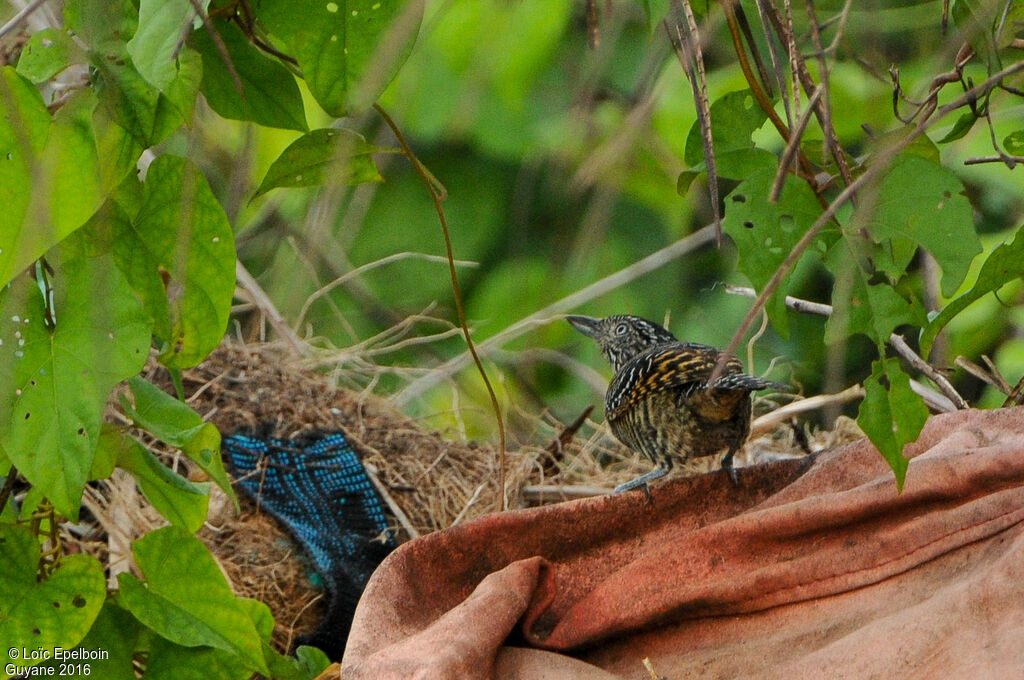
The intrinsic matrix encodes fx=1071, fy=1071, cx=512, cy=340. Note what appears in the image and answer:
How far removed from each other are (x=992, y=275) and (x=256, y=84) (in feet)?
3.48

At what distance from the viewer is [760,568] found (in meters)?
1.73

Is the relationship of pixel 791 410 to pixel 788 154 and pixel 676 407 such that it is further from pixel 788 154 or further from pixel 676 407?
pixel 788 154

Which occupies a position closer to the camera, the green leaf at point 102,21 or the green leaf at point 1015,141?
the green leaf at point 102,21

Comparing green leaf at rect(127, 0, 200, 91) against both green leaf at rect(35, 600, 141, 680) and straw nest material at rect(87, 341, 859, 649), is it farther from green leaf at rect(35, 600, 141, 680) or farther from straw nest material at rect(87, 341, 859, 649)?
straw nest material at rect(87, 341, 859, 649)

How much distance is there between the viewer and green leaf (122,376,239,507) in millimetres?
1717

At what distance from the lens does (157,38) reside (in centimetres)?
111

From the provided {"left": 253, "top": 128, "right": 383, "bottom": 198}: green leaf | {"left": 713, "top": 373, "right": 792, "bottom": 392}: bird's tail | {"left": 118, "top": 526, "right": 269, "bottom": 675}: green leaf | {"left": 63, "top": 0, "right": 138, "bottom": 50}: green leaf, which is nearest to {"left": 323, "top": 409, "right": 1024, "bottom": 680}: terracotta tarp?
{"left": 713, "top": 373, "right": 792, "bottom": 392}: bird's tail

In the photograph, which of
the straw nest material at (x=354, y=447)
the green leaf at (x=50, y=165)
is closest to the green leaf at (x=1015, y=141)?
the green leaf at (x=50, y=165)

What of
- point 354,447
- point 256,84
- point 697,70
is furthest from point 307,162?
point 354,447

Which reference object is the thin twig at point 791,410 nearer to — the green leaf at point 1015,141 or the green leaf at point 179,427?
the green leaf at point 1015,141

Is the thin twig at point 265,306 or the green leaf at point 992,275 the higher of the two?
the green leaf at point 992,275

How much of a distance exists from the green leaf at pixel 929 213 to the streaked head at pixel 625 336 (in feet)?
6.10

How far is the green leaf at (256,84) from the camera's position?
1.46 m

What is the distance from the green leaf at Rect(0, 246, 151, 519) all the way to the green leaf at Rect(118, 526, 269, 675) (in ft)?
1.51
